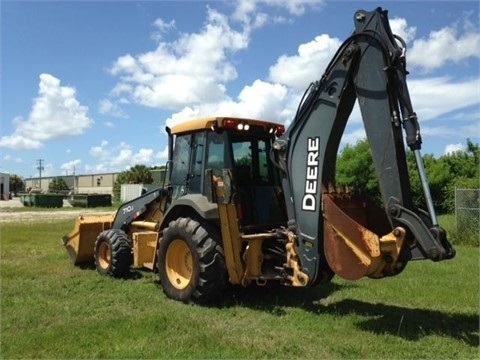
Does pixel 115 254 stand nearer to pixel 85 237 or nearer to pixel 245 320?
pixel 85 237

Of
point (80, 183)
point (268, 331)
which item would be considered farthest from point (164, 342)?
point (80, 183)

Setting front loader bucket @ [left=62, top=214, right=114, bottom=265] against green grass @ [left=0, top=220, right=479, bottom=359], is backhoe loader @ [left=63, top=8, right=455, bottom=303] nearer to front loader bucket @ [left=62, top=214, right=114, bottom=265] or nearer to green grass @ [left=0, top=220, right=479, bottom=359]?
green grass @ [left=0, top=220, right=479, bottom=359]

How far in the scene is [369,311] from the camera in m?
7.20

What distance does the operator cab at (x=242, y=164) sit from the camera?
7.97 metres

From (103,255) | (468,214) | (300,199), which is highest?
(300,199)

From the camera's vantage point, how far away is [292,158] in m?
7.11

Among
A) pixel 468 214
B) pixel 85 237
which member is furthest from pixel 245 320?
pixel 468 214

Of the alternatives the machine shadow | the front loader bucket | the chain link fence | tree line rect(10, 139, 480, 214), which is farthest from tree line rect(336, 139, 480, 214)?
the machine shadow

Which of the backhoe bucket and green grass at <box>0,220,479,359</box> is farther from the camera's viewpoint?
the backhoe bucket

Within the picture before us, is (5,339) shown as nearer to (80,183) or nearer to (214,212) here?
(214,212)

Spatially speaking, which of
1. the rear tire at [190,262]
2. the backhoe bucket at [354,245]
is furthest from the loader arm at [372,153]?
the rear tire at [190,262]

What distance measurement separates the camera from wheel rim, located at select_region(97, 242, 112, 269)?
10.1 m

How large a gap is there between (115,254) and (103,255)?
761mm

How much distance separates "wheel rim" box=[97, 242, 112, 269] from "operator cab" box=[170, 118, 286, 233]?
2.41m
